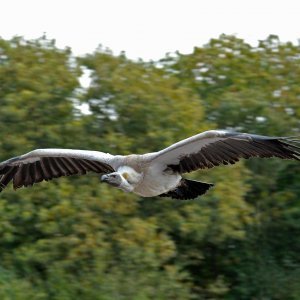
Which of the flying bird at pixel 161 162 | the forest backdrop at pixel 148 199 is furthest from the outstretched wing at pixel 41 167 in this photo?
the forest backdrop at pixel 148 199

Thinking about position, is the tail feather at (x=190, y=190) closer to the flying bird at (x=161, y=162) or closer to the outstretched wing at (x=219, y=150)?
the flying bird at (x=161, y=162)

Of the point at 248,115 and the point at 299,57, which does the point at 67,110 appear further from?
the point at 299,57

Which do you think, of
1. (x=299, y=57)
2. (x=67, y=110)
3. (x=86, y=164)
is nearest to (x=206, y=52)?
(x=299, y=57)

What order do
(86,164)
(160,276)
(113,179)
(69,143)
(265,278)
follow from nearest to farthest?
(113,179), (86,164), (160,276), (69,143), (265,278)

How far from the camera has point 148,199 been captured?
16.9 m

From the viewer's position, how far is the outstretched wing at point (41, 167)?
11906mm

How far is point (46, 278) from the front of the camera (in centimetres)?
1630

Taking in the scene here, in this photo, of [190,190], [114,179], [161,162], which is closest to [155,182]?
[161,162]

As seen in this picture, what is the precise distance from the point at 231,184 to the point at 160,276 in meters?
1.81

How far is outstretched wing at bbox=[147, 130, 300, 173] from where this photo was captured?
33.8 feet

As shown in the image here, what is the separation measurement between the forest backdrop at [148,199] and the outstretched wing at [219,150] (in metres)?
4.68

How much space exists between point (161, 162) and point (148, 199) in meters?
A: 5.77

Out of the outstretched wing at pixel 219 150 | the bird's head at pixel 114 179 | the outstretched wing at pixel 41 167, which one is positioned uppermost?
the outstretched wing at pixel 219 150

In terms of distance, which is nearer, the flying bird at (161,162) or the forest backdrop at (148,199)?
the flying bird at (161,162)
